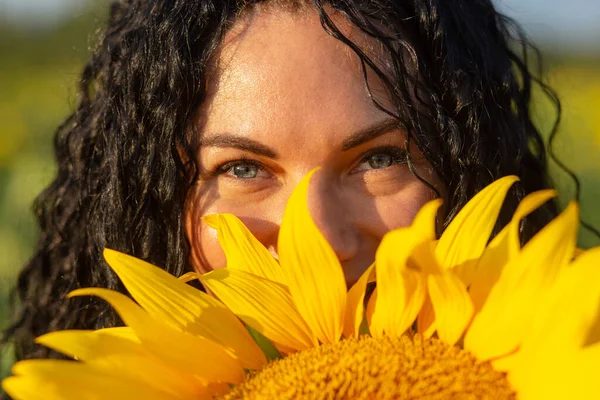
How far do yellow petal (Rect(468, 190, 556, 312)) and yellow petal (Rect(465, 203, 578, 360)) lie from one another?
2 centimetres

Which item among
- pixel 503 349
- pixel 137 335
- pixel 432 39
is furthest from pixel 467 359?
pixel 432 39

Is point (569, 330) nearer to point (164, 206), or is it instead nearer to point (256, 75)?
point (256, 75)

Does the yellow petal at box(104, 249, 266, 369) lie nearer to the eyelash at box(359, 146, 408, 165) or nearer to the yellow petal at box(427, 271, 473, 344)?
the yellow petal at box(427, 271, 473, 344)

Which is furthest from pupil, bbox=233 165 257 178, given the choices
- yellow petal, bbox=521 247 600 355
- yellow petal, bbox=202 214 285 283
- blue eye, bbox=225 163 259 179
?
yellow petal, bbox=521 247 600 355

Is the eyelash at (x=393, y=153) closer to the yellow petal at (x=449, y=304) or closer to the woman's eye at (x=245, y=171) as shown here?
the woman's eye at (x=245, y=171)

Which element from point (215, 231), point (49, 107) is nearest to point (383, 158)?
point (215, 231)

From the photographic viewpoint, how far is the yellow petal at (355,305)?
1151 mm

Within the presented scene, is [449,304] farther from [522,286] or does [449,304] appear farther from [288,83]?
[288,83]

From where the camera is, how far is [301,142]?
62.2 inches

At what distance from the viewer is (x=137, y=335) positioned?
3.60ft

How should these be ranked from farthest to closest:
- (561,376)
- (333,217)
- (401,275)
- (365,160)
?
(365,160) < (333,217) < (401,275) < (561,376)

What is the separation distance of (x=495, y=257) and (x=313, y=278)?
21cm

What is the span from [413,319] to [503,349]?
11 cm

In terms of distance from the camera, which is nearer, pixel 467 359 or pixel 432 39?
pixel 467 359
